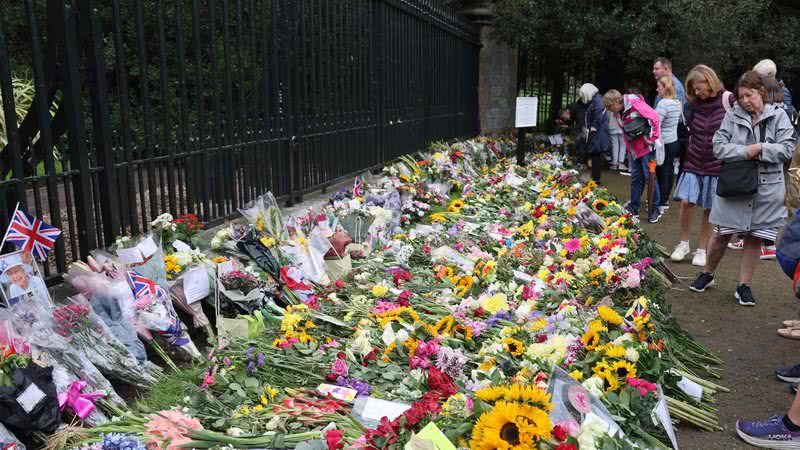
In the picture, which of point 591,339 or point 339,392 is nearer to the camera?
point 339,392

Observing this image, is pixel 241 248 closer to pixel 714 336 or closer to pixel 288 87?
pixel 288 87

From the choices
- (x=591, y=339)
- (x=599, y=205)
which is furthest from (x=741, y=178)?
(x=591, y=339)

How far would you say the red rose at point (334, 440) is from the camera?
2.47 meters

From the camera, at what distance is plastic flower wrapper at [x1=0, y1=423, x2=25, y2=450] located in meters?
2.63

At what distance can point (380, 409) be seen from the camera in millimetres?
2816

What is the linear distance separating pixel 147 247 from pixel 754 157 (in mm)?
4242

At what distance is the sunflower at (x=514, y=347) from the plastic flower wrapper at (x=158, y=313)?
1.73 meters

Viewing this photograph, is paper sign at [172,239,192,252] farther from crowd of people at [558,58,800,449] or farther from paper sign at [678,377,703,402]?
crowd of people at [558,58,800,449]

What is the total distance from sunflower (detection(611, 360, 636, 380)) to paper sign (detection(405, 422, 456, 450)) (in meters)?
1.01

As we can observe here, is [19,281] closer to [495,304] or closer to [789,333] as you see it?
[495,304]

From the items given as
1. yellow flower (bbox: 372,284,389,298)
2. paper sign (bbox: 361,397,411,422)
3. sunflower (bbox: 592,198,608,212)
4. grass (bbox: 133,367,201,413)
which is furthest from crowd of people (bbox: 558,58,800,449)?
grass (bbox: 133,367,201,413)

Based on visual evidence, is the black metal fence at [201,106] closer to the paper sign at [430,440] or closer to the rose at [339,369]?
the rose at [339,369]

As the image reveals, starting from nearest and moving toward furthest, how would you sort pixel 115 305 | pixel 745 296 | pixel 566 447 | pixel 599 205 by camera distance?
pixel 566 447, pixel 115 305, pixel 745 296, pixel 599 205

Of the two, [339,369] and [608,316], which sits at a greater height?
[608,316]
